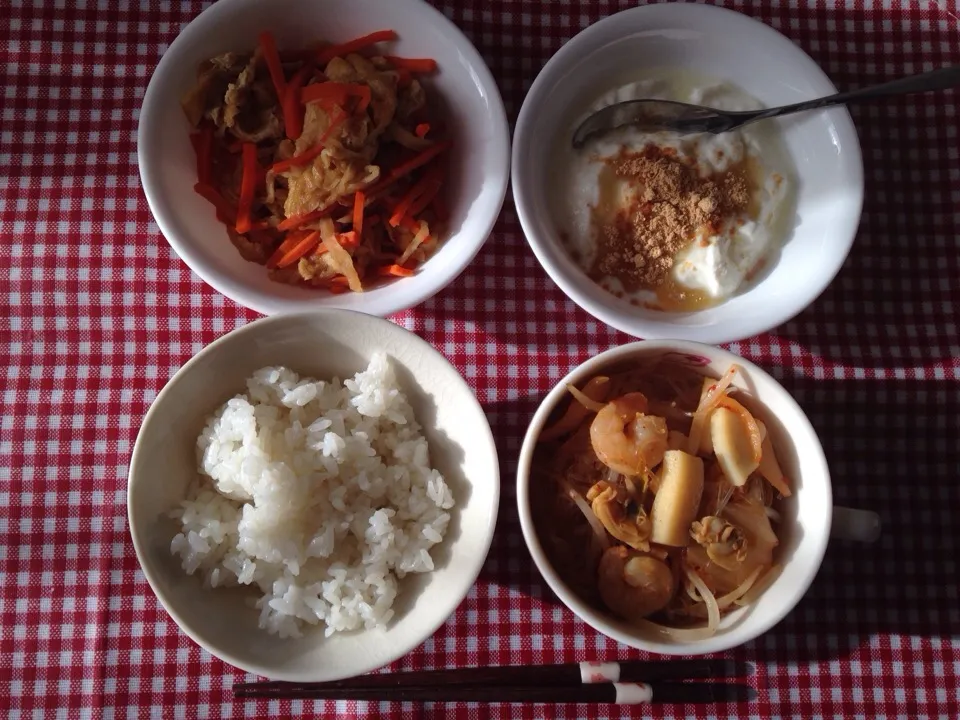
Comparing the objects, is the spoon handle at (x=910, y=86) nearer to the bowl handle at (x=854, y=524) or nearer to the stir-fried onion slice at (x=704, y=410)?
the stir-fried onion slice at (x=704, y=410)

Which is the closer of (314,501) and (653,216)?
(314,501)

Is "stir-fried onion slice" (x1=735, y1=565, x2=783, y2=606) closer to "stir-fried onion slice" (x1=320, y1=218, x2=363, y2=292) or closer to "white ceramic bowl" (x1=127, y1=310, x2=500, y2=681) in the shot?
"white ceramic bowl" (x1=127, y1=310, x2=500, y2=681)

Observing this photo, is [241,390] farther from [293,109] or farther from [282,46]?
[282,46]

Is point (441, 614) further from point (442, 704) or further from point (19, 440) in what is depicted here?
point (19, 440)

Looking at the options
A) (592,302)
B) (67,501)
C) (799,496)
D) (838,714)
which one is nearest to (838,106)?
(592,302)

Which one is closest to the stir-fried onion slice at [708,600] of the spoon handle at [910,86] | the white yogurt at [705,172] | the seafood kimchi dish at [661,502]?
the seafood kimchi dish at [661,502]

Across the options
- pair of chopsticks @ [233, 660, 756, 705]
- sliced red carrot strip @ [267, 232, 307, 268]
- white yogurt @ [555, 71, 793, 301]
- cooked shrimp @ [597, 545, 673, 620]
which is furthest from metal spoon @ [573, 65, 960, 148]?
pair of chopsticks @ [233, 660, 756, 705]

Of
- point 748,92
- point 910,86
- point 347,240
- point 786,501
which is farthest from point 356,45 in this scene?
point 786,501
